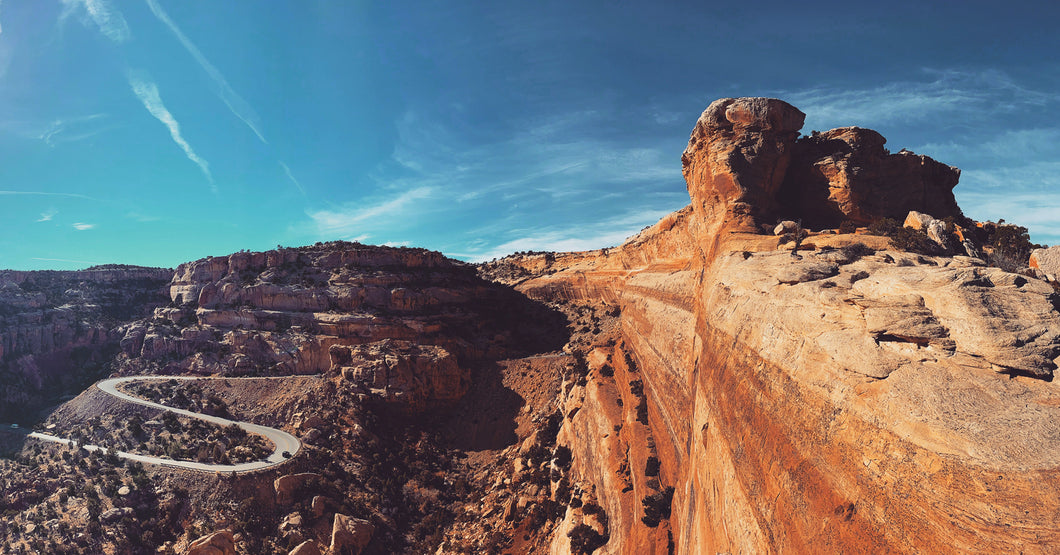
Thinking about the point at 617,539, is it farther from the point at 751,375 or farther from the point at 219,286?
the point at 219,286

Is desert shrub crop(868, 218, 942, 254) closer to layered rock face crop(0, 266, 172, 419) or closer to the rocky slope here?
the rocky slope

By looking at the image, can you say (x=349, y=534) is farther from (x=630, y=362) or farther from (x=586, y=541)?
(x=630, y=362)

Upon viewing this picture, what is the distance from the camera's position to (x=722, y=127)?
75.7ft

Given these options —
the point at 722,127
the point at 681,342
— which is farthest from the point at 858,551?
the point at 722,127

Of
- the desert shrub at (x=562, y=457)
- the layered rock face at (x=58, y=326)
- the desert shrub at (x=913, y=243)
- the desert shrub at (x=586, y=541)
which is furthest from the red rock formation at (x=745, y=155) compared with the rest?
the layered rock face at (x=58, y=326)

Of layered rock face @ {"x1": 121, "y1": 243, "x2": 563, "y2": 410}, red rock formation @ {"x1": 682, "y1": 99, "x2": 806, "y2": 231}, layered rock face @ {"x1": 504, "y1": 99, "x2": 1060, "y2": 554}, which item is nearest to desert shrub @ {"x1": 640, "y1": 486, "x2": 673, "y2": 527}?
layered rock face @ {"x1": 504, "y1": 99, "x2": 1060, "y2": 554}

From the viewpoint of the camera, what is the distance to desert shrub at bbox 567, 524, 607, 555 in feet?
71.7

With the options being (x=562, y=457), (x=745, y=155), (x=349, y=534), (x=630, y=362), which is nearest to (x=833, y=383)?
(x=745, y=155)

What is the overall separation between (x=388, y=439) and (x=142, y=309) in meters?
70.3

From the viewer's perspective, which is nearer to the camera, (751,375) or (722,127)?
(751,375)

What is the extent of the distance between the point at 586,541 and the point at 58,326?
319 feet

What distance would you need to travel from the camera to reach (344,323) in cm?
5550

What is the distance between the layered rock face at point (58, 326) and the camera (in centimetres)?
6412

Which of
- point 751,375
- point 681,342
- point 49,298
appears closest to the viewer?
point 751,375
